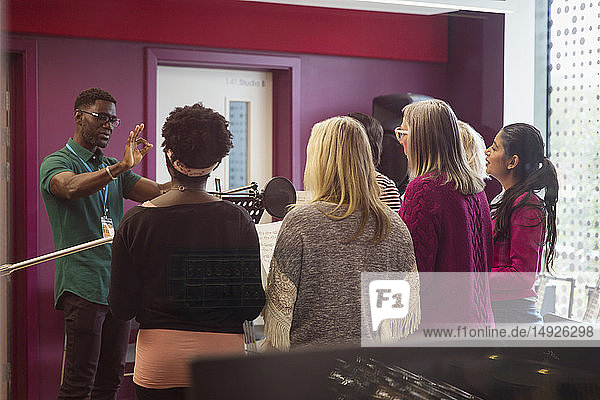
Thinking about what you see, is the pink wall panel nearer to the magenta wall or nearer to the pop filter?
the magenta wall

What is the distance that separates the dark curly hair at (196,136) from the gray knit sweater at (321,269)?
0.14m

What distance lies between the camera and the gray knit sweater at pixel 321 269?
929 mm

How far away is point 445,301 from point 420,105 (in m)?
0.34

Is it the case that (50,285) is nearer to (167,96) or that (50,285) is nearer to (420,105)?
(167,96)

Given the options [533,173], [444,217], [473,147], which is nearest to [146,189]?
[444,217]

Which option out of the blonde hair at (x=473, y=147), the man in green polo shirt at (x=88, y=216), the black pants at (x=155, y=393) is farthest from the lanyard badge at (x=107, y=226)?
the blonde hair at (x=473, y=147)

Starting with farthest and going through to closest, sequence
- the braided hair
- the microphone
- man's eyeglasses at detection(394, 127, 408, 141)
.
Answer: the braided hair → man's eyeglasses at detection(394, 127, 408, 141) → the microphone

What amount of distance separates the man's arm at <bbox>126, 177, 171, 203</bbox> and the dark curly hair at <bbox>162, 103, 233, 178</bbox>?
5cm

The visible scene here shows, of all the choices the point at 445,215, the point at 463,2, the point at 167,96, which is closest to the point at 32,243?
the point at 167,96

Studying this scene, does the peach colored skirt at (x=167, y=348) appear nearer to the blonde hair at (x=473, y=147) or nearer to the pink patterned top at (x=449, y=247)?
the pink patterned top at (x=449, y=247)

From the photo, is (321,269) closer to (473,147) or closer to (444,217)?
(444,217)

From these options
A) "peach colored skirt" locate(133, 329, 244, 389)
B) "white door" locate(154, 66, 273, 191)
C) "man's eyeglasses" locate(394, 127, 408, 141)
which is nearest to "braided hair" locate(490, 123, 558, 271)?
"man's eyeglasses" locate(394, 127, 408, 141)

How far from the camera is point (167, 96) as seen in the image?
1014mm

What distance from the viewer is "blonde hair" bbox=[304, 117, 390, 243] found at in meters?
0.94
